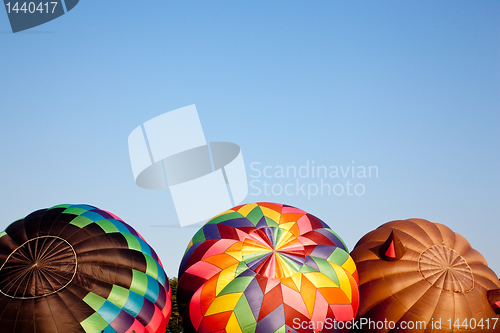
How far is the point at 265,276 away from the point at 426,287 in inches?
174

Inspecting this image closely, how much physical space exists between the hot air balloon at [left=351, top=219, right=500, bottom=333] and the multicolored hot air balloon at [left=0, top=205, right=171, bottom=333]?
536 cm

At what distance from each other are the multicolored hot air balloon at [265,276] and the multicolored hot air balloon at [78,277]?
1.04 metres

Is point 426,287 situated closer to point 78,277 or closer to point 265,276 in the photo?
point 265,276

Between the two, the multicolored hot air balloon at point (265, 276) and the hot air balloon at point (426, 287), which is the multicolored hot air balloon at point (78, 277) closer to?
the multicolored hot air balloon at point (265, 276)

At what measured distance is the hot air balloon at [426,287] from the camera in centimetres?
1281

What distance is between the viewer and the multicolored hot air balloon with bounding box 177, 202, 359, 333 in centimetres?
1123

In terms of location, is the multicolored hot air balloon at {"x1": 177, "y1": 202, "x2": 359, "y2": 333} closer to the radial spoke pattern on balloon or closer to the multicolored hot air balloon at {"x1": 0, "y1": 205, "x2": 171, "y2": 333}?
the multicolored hot air balloon at {"x1": 0, "y1": 205, "x2": 171, "y2": 333}

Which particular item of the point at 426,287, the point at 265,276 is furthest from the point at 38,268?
the point at 426,287

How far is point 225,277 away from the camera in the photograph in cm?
1184

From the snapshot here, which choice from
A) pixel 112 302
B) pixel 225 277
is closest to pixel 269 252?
pixel 225 277

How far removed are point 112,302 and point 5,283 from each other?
2247 mm

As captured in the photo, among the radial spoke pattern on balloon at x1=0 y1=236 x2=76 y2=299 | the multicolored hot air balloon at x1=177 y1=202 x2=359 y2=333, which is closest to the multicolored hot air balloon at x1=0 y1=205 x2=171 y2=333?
the radial spoke pattern on balloon at x1=0 y1=236 x2=76 y2=299

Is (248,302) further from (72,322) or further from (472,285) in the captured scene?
(472,285)

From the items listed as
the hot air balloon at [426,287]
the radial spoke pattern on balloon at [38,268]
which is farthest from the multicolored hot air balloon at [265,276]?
the radial spoke pattern on balloon at [38,268]
